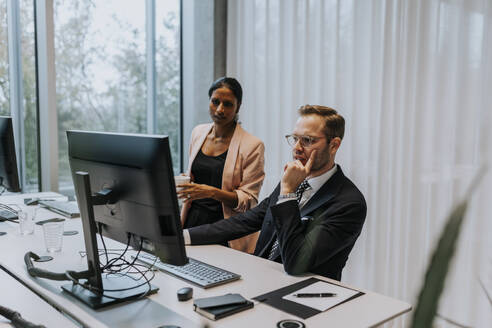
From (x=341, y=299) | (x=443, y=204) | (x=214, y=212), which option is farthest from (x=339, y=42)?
(x=341, y=299)

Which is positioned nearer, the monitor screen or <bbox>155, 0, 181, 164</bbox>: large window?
the monitor screen

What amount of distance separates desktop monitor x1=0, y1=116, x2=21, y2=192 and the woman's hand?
0.88 metres

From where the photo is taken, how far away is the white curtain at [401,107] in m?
2.34

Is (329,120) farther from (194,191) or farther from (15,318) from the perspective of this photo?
(15,318)

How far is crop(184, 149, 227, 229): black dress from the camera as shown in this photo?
249cm

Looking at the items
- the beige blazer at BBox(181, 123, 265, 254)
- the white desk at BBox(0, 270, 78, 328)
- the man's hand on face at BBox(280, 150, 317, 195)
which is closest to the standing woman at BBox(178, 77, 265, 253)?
the beige blazer at BBox(181, 123, 265, 254)

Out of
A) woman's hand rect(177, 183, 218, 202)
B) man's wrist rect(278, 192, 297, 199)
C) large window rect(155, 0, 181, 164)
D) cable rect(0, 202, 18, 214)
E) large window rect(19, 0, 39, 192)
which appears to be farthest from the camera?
large window rect(155, 0, 181, 164)

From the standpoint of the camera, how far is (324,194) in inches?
70.5

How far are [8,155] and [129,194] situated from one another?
50.8 inches

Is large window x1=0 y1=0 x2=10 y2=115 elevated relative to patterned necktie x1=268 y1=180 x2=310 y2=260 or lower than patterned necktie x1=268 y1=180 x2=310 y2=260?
elevated

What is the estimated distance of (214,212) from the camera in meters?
2.50

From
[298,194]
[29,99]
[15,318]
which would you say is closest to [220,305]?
[15,318]

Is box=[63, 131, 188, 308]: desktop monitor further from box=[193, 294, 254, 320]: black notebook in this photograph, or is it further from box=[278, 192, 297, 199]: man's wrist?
box=[278, 192, 297, 199]: man's wrist

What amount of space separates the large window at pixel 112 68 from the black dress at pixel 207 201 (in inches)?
49.8
